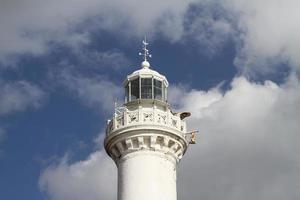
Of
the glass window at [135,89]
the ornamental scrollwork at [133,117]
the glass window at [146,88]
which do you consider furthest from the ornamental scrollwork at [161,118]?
the glass window at [135,89]

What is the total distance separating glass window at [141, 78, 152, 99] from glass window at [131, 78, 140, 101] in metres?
0.24

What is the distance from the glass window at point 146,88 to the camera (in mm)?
36125

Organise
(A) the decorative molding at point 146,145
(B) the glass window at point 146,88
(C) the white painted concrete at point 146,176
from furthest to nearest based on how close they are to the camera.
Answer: (B) the glass window at point 146,88
(A) the decorative molding at point 146,145
(C) the white painted concrete at point 146,176

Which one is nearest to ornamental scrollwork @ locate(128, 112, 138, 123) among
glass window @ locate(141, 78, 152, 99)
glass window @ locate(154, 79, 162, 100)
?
glass window @ locate(141, 78, 152, 99)

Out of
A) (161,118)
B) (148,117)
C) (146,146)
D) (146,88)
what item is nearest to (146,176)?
(146,146)

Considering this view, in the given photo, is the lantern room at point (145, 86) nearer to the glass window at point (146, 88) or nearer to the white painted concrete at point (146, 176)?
the glass window at point (146, 88)

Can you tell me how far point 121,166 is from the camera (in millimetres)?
34656

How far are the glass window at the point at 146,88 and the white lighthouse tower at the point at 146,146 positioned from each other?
0.61 ft

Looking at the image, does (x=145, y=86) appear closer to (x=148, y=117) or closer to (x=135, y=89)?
(x=135, y=89)

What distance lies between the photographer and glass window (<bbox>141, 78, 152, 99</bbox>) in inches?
1422

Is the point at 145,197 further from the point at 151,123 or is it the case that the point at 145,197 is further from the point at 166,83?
the point at 166,83

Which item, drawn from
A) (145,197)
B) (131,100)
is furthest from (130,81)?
(145,197)

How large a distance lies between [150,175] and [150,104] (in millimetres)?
3766

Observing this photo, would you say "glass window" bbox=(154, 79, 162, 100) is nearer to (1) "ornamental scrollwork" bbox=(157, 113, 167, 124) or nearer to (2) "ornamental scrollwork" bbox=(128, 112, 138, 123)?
(1) "ornamental scrollwork" bbox=(157, 113, 167, 124)
